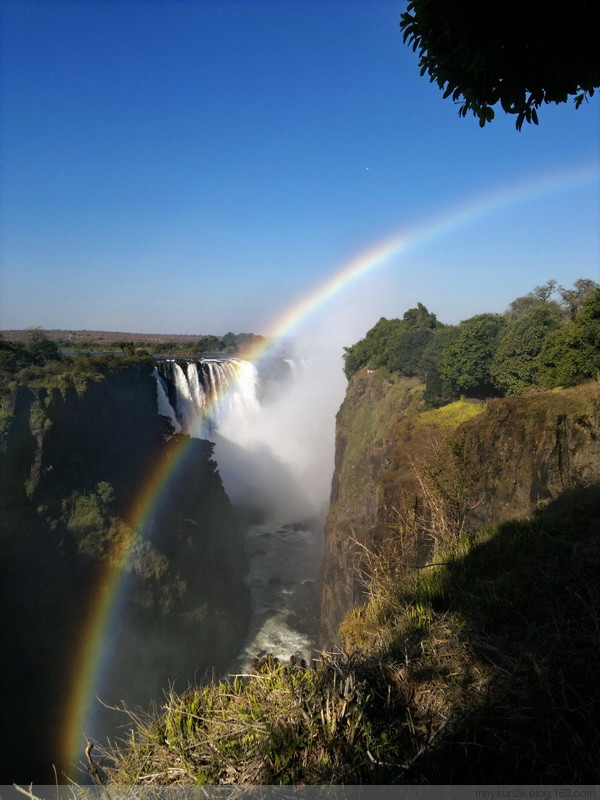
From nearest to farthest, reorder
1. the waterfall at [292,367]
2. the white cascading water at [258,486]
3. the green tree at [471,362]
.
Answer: the green tree at [471,362] < the white cascading water at [258,486] < the waterfall at [292,367]

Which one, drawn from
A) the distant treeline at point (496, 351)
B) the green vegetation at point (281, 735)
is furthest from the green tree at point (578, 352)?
the green vegetation at point (281, 735)

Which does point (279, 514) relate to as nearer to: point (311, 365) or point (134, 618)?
point (134, 618)

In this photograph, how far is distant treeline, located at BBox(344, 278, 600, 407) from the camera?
50.9 feet

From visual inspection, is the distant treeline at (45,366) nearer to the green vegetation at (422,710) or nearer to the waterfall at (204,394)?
the waterfall at (204,394)

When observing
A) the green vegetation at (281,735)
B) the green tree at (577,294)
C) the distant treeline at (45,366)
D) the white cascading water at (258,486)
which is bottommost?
the white cascading water at (258,486)

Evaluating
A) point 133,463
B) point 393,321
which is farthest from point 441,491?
point 393,321

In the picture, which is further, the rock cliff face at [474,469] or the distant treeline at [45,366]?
the distant treeline at [45,366]

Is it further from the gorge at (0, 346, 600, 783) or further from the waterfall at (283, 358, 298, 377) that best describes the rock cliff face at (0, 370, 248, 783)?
the waterfall at (283, 358, 298, 377)

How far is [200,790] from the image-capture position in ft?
7.38

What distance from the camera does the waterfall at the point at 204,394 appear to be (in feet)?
113

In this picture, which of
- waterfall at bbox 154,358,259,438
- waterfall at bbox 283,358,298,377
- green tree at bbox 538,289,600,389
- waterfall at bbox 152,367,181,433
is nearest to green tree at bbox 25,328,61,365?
waterfall at bbox 152,367,181,433

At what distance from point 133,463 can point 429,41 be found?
90.8 feet

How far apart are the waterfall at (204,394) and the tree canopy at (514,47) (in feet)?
104

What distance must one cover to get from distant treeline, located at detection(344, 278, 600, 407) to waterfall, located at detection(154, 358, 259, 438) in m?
11.9
